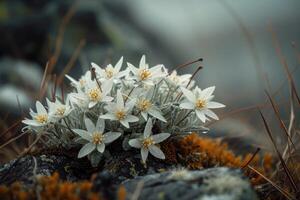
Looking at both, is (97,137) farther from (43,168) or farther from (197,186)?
(197,186)

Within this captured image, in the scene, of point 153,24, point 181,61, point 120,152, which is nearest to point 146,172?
point 120,152

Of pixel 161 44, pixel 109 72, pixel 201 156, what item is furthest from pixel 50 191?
pixel 161 44

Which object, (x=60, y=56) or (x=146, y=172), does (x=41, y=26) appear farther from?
(x=146, y=172)

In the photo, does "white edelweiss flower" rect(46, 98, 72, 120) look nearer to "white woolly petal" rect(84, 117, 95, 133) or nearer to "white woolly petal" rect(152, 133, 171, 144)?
"white woolly petal" rect(84, 117, 95, 133)

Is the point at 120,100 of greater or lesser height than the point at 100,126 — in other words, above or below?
above

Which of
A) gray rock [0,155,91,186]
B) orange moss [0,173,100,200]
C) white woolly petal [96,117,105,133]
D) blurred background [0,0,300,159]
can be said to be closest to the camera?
orange moss [0,173,100,200]

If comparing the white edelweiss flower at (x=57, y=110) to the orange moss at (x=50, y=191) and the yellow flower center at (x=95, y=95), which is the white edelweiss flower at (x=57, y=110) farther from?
the orange moss at (x=50, y=191)

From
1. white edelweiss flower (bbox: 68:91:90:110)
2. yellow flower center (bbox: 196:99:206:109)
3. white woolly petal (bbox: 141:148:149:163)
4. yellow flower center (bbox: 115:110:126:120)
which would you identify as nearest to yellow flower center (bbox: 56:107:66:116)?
white edelweiss flower (bbox: 68:91:90:110)
